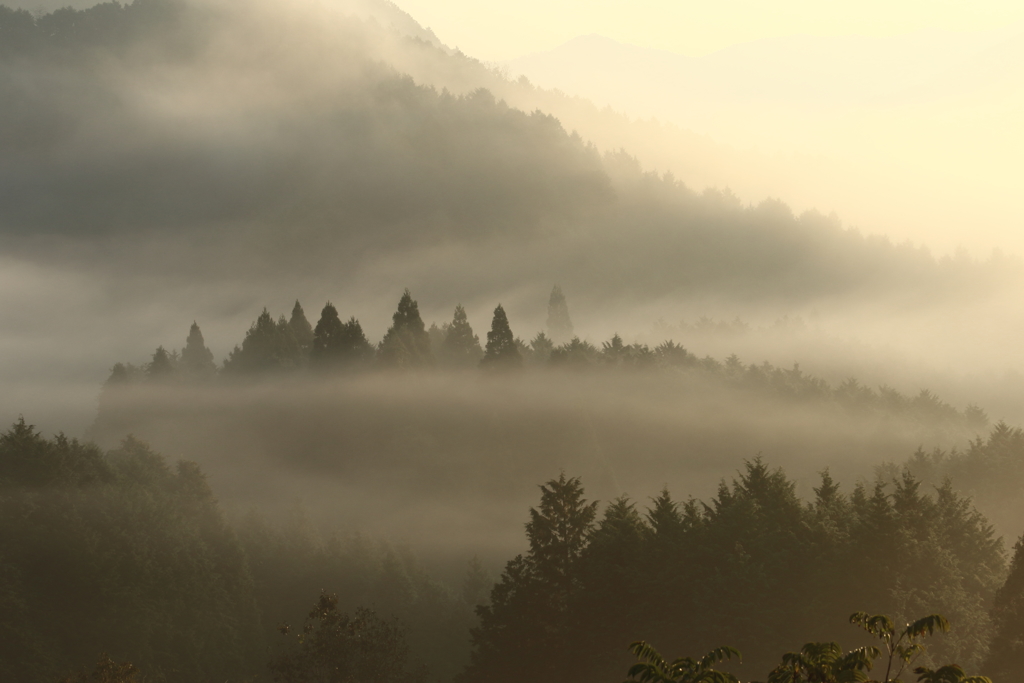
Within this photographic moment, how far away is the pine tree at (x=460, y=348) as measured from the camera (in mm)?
166750

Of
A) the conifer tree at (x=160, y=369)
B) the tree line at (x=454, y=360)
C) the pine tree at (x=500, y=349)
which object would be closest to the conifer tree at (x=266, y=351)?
the tree line at (x=454, y=360)

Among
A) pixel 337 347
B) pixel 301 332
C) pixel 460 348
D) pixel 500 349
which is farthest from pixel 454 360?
pixel 301 332

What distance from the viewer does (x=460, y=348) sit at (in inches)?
6693

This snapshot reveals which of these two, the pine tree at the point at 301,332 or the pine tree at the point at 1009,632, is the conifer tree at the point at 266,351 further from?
the pine tree at the point at 1009,632

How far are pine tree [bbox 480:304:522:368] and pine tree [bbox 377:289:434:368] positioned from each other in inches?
361

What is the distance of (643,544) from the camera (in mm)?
68250

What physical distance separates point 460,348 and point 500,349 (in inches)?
434

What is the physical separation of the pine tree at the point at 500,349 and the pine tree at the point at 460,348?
19.8ft

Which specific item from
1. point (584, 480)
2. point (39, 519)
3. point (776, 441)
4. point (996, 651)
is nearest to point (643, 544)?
point (996, 651)

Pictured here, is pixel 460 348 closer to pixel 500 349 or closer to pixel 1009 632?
pixel 500 349

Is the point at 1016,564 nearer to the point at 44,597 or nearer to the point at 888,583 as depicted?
the point at 888,583

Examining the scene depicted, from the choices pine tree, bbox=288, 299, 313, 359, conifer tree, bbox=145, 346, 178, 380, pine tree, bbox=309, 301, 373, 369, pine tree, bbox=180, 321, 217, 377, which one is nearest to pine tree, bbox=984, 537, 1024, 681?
pine tree, bbox=309, 301, 373, 369

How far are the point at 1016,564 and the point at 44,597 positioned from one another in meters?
75.2

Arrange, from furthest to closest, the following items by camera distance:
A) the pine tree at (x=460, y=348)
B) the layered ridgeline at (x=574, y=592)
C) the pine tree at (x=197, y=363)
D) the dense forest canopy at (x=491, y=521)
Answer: the pine tree at (x=197, y=363) < the pine tree at (x=460, y=348) < the dense forest canopy at (x=491, y=521) < the layered ridgeline at (x=574, y=592)
